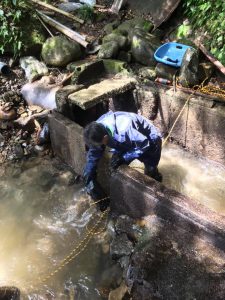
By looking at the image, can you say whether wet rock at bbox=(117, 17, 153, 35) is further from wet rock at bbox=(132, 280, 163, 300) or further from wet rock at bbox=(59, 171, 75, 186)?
wet rock at bbox=(132, 280, 163, 300)

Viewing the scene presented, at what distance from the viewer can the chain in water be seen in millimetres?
4957

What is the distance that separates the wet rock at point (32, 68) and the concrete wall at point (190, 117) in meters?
2.42

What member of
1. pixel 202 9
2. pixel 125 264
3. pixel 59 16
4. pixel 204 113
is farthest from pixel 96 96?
pixel 59 16

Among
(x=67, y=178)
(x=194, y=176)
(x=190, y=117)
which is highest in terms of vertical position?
(x=190, y=117)

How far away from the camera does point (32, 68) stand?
7.88m

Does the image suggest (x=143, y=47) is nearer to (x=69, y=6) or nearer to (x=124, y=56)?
(x=124, y=56)

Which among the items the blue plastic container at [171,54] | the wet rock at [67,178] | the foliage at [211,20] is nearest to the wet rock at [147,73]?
the blue plastic container at [171,54]

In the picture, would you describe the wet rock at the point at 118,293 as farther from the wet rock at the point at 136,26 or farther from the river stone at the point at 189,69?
the wet rock at the point at 136,26

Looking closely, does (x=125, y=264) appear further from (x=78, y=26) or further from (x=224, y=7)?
(x=78, y=26)

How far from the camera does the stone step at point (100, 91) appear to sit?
6157 millimetres

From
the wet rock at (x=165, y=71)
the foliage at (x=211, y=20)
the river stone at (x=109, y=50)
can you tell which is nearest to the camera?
the wet rock at (x=165, y=71)

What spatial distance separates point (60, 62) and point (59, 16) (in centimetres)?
199

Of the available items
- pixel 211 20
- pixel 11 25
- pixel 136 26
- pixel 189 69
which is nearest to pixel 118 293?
pixel 189 69

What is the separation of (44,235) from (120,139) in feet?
6.48
